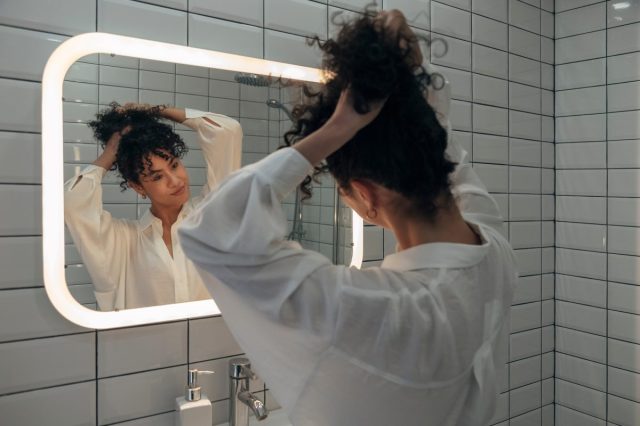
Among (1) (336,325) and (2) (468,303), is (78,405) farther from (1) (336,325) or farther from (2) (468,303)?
(2) (468,303)

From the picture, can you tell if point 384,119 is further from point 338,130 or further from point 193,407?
point 193,407

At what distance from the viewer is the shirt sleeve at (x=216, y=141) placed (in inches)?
50.5

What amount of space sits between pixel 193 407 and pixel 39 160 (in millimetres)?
637

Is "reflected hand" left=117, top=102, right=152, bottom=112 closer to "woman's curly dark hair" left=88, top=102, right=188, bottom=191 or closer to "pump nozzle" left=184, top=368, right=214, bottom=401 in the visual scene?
"woman's curly dark hair" left=88, top=102, right=188, bottom=191

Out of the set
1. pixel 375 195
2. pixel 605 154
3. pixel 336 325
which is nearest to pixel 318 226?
pixel 375 195

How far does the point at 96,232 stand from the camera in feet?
3.77

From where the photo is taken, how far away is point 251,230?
2.17 ft

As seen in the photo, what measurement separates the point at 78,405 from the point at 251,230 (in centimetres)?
75

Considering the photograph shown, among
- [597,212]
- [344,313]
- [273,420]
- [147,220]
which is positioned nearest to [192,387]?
[273,420]

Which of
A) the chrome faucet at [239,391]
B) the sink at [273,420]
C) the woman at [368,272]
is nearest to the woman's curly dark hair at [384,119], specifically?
the woman at [368,272]

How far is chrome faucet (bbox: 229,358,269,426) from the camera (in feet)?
4.11

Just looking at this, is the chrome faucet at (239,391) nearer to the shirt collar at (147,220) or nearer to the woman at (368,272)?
the shirt collar at (147,220)

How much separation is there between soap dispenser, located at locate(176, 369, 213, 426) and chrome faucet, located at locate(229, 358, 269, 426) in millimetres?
69

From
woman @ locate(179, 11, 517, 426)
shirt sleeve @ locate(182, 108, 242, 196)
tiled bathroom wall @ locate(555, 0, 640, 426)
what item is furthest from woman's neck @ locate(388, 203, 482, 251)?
tiled bathroom wall @ locate(555, 0, 640, 426)
